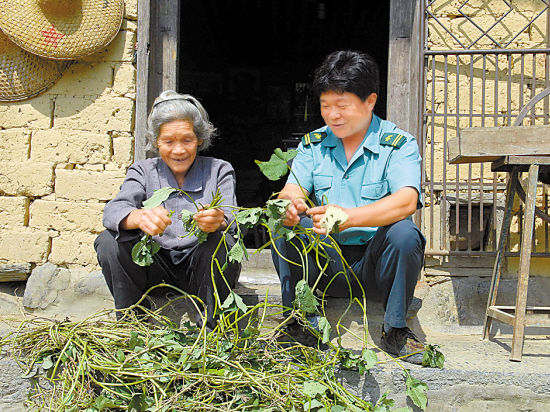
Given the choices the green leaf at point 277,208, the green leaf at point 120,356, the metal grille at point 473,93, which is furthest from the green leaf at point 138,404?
the metal grille at point 473,93

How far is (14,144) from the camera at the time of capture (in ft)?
11.1

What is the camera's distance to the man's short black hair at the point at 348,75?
237 centimetres

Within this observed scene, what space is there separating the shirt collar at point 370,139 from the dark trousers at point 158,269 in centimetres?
70

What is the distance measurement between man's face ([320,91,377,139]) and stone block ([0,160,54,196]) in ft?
6.27

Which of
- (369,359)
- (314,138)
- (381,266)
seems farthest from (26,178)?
(369,359)

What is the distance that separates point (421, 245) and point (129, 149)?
1.98m

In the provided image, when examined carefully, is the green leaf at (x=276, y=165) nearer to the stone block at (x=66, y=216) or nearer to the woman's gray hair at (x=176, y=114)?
the woman's gray hair at (x=176, y=114)

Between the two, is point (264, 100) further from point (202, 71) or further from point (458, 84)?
point (458, 84)

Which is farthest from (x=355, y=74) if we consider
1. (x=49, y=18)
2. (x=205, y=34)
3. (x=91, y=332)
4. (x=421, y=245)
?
(x=205, y=34)

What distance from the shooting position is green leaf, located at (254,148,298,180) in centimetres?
212

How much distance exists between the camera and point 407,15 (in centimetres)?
350

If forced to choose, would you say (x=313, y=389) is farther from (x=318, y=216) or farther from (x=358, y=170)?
(x=358, y=170)

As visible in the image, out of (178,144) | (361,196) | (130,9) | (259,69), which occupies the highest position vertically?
(259,69)

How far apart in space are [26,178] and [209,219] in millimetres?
1788
